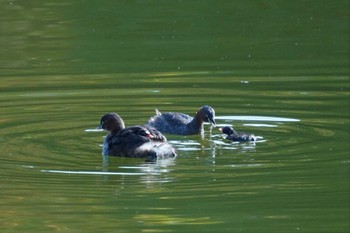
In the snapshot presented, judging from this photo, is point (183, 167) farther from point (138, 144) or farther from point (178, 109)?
point (178, 109)

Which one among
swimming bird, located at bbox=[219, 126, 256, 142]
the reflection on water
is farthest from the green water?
swimming bird, located at bbox=[219, 126, 256, 142]

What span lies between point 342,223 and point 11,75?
8519 mm

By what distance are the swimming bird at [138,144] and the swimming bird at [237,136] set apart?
708 mm

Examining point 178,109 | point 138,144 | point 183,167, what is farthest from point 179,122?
point 183,167

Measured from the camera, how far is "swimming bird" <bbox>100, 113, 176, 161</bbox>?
12.8 m

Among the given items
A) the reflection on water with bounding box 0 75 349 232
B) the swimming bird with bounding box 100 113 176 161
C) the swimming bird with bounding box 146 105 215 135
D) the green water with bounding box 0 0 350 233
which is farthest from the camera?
the swimming bird with bounding box 146 105 215 135

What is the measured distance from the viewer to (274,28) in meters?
21.2

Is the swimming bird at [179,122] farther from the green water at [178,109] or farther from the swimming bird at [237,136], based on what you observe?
the swimming bird at [237,136]

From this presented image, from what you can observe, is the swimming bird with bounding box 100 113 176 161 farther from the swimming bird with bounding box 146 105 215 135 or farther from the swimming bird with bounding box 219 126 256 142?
the swimming bird with bounding box 146 105 215 135

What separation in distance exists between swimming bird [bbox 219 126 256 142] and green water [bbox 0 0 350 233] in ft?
0.42

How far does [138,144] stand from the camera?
42.3 ft

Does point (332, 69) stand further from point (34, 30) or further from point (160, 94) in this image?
point (34, 30)

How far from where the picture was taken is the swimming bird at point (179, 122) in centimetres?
1440

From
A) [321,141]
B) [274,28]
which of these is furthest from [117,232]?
[274,28]
